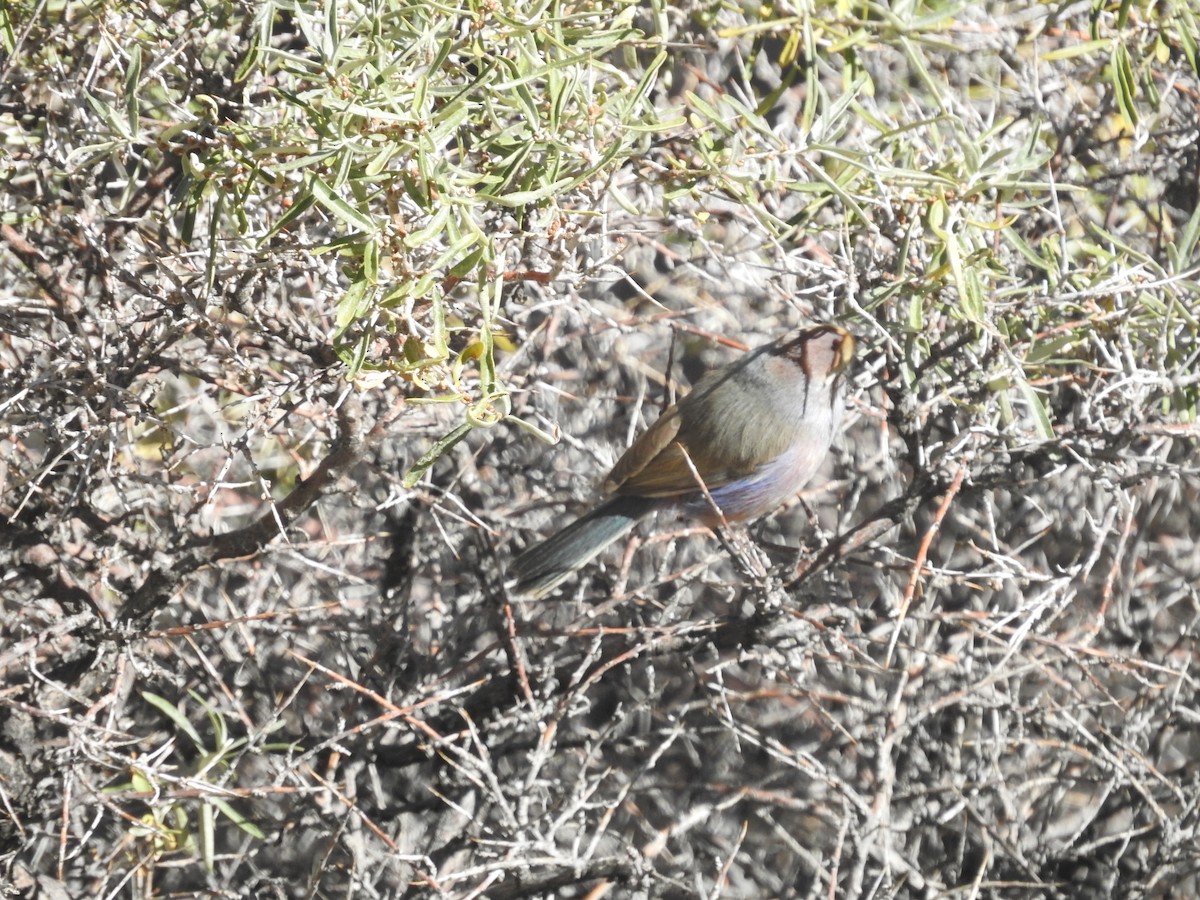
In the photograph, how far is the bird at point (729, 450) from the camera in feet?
10.9

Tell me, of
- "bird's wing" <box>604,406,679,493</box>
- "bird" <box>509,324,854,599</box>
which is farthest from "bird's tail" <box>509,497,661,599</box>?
"bird's wing" <box>604,406,679,493</box>

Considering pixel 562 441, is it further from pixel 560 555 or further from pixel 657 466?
pixel 560 555

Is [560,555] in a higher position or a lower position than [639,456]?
lower

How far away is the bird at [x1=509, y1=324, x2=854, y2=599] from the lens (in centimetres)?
333

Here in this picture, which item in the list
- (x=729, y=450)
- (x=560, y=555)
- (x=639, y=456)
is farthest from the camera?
(x=729, y=450)

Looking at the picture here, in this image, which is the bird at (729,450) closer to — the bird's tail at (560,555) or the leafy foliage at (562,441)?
the bird's tail at (560,555)

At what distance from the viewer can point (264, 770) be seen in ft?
11.4

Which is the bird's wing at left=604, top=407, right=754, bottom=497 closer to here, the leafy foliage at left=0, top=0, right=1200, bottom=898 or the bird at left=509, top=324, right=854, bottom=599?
the bird at left=509, top=324, right=854, bottom=599

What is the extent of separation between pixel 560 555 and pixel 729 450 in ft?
2.49

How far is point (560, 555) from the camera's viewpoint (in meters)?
3.32

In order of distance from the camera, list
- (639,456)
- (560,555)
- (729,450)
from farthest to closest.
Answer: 1. (729,450)
2. (639,456)
3. (560,555)

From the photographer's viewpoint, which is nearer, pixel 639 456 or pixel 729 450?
pixel 639 456

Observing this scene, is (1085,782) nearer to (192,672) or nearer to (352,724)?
(352,724)

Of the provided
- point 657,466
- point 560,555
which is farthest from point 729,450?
point 560,555
